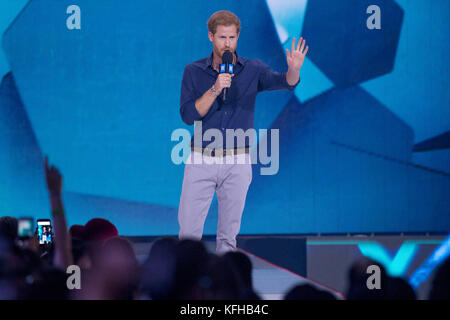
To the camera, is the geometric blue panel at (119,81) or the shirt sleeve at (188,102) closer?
the shirt sleeve at (188,102)

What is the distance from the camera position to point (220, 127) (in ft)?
7.87

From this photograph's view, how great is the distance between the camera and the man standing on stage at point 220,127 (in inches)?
92.1

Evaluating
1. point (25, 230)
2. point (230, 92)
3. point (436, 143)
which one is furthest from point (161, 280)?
point (436, 143)

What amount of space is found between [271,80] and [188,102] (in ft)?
1.38

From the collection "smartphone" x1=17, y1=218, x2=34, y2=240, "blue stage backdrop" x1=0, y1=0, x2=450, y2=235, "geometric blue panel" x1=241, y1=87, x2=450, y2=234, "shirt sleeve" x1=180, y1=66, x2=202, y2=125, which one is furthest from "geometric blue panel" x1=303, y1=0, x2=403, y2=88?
"smartphone" x1=17, y1=218, x2=34, y2=240

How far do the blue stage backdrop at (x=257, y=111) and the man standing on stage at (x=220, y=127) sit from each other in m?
2.40

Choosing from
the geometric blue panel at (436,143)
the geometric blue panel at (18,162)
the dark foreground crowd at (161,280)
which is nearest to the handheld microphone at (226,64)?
the dark foreground crowd at (161,280)

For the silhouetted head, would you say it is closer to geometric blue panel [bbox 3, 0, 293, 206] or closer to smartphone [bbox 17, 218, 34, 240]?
smartphone [bbox 17, 218, 34, 240]

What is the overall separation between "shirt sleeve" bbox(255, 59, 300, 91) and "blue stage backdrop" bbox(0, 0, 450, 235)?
→ 236cm

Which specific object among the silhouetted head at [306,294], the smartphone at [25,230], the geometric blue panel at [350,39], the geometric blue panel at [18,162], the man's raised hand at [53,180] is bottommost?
the silhouetted head at [306,294]

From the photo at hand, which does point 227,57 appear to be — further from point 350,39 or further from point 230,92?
point 350,39

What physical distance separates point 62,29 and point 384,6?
3000 mm

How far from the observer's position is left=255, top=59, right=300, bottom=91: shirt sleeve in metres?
2.47

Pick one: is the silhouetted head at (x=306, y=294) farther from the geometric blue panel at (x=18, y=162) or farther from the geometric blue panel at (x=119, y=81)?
the geometric blue panel at (x=18, y=162)
